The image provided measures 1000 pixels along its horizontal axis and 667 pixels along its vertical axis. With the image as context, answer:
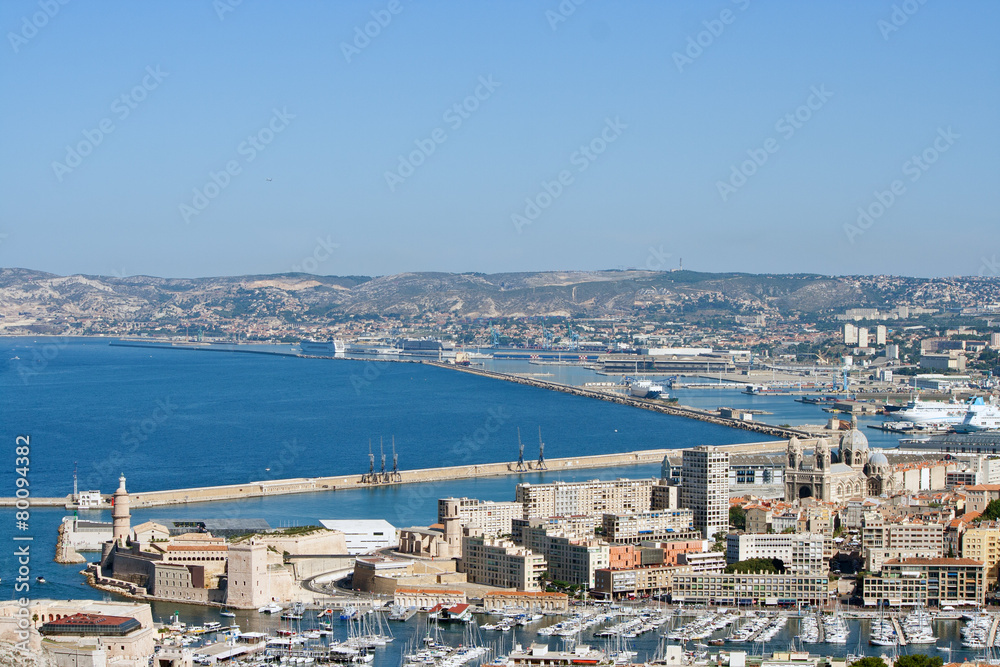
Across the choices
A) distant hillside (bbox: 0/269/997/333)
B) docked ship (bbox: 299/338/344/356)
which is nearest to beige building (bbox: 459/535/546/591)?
docked ship (bbox: 299/338/344/356)

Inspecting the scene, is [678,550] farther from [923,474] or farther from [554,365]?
[554,365]

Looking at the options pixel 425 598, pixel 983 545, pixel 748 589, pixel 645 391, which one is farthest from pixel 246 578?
pixel 645 391

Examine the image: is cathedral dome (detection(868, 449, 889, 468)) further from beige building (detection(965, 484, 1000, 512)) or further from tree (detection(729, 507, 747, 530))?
tree (detection(729, 507, 747, 530))

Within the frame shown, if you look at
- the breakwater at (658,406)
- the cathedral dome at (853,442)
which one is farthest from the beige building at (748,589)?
the breakwater at (658,406)

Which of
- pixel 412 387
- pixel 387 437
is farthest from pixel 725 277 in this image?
pixel 387 437

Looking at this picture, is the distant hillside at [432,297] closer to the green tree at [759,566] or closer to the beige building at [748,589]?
the green tree at [759,566]

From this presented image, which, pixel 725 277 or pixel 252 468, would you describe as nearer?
pixel 252 468

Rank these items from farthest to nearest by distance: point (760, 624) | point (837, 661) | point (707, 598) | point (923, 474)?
point (923, 474) < point (707, 598) < point (760, 624) < point (837, 661)
